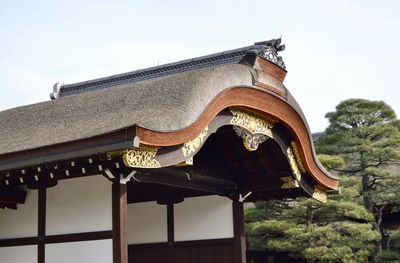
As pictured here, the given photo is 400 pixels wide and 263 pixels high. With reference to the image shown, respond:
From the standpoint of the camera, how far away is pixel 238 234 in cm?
926

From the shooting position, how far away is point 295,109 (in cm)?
828

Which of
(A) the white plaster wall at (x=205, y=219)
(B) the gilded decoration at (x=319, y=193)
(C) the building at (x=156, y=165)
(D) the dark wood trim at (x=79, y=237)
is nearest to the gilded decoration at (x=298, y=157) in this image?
A: (C) the building at (x=156, y=165)

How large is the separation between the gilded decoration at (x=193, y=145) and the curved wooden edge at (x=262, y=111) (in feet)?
0.48

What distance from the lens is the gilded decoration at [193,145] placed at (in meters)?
6.76

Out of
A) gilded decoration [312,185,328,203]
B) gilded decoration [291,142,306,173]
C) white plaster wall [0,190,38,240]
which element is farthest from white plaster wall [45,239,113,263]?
gilded decoration [312,185,328,203]

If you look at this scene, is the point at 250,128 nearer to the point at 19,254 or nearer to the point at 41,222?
the point at 41,222

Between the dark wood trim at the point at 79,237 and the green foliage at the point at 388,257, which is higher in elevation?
the dark wood trim at the point at 79,237

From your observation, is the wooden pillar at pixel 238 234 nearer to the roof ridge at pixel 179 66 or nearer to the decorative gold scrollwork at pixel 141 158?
the roof ridge at pixel 179 66

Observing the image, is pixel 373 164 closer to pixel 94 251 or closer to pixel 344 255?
pixel 344 255

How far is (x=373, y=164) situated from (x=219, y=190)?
7692 mm

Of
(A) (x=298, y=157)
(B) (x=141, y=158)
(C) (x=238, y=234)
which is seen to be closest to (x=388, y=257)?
(C) (x=238, y=234)

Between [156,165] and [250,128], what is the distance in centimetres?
181

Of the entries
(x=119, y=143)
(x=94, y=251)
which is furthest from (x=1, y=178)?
(x=119, y=143)

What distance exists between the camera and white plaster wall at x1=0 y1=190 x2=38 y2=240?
7902mm
